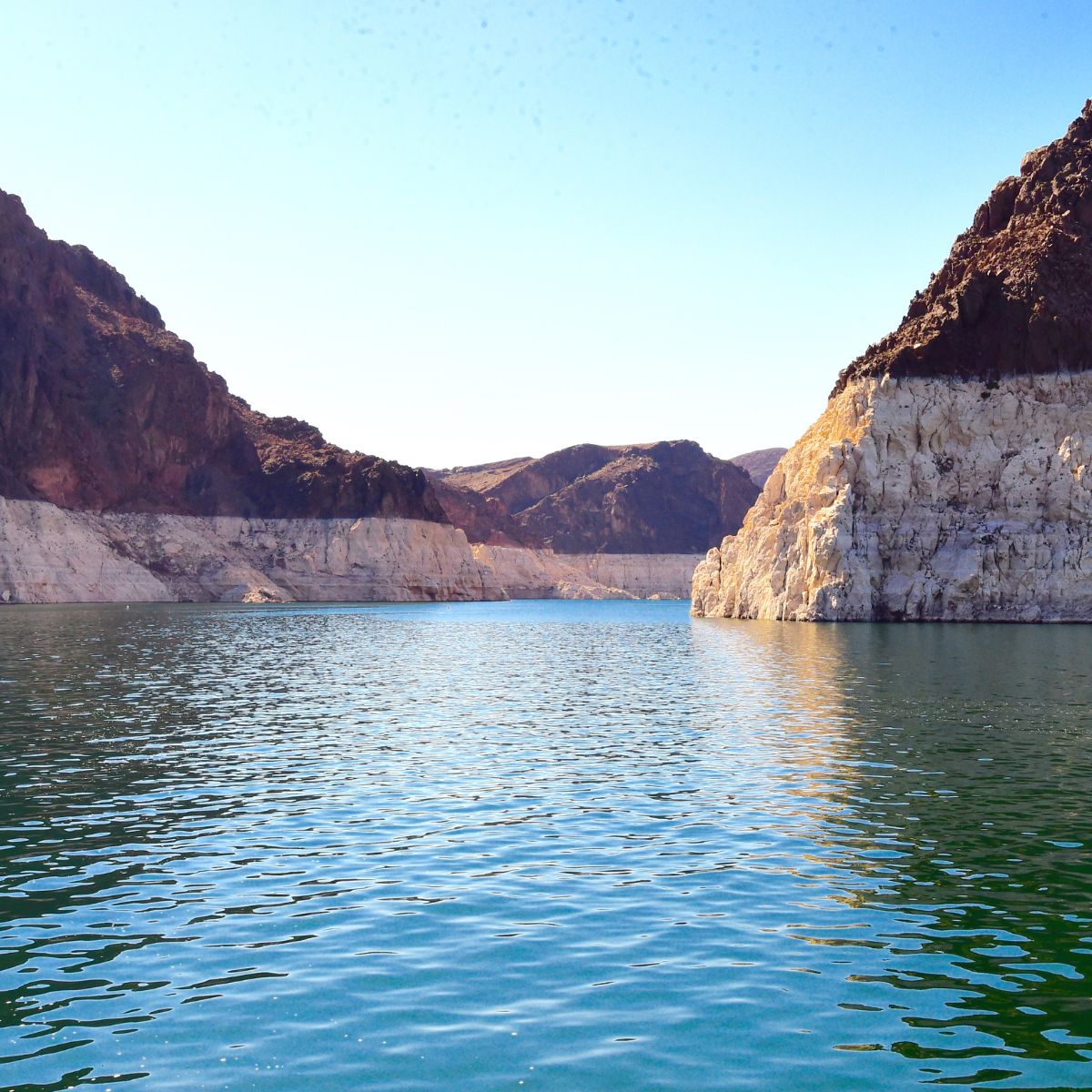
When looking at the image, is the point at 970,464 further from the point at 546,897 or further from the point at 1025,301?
the point at 546,897

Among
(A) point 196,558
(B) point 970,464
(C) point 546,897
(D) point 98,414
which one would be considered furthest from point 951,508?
(D) point 98,414

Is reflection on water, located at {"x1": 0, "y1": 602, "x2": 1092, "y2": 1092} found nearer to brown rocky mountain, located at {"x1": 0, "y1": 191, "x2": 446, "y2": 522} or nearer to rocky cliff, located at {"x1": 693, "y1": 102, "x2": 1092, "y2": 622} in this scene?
rocky cliff, located at {"x1": 693, "y1": 102, "x2": 1092, "y2": 622}

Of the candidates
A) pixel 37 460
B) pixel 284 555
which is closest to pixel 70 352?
pixel 37 460

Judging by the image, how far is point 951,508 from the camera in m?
93.1

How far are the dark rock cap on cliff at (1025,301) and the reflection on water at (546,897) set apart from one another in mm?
64567

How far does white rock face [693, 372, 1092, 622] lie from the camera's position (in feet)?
292

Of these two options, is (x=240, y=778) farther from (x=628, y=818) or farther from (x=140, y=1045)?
(x=140, y=1045)

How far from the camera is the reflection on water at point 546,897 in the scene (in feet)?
35.3

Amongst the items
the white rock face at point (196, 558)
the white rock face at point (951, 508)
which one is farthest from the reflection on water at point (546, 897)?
the white rock face at point (196, 558)

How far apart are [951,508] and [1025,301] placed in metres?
17.0

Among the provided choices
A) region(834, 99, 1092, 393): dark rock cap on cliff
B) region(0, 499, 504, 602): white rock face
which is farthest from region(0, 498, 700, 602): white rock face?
region(834, 99, 1092, 393): dark rock cap on cliff

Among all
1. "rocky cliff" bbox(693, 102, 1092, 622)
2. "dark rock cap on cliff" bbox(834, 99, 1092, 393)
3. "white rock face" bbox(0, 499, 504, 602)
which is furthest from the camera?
"white rock face" bbox(0, 499, 504, 602)

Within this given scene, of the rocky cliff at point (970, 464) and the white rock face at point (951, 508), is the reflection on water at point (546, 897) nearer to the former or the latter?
the white rock face at point (951, 508)

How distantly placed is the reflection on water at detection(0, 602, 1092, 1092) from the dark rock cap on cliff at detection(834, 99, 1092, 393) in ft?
212
